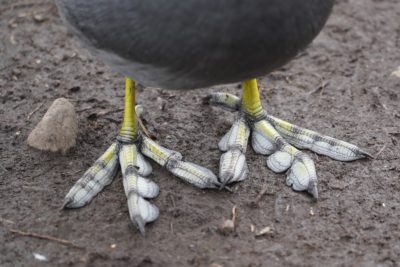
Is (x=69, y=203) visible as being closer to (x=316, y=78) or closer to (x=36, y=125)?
(x=36, y=125)

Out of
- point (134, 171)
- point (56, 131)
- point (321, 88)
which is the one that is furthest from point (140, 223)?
point (321, 88)

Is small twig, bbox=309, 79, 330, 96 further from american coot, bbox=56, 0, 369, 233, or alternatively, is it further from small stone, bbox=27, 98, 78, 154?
small stone, bbox=27, 98, 78, 154

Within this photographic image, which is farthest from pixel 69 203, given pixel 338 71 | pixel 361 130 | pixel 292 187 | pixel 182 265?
pixel 338 71

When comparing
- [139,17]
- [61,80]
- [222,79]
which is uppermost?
[139,17]

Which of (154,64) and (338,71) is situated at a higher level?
(154,64)

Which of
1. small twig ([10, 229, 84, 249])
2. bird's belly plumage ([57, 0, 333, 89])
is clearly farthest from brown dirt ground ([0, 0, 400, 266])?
bird's belly plumage ([57, 0, 333, 89])

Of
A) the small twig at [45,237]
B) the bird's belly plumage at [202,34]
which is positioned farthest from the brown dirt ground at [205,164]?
the bird's belly plumage at [202,34]

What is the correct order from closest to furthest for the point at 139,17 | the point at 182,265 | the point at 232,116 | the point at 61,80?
1. the point at 139,17
2. the point at 182,265
3. the point at 232,116
4. the point at 61,80
